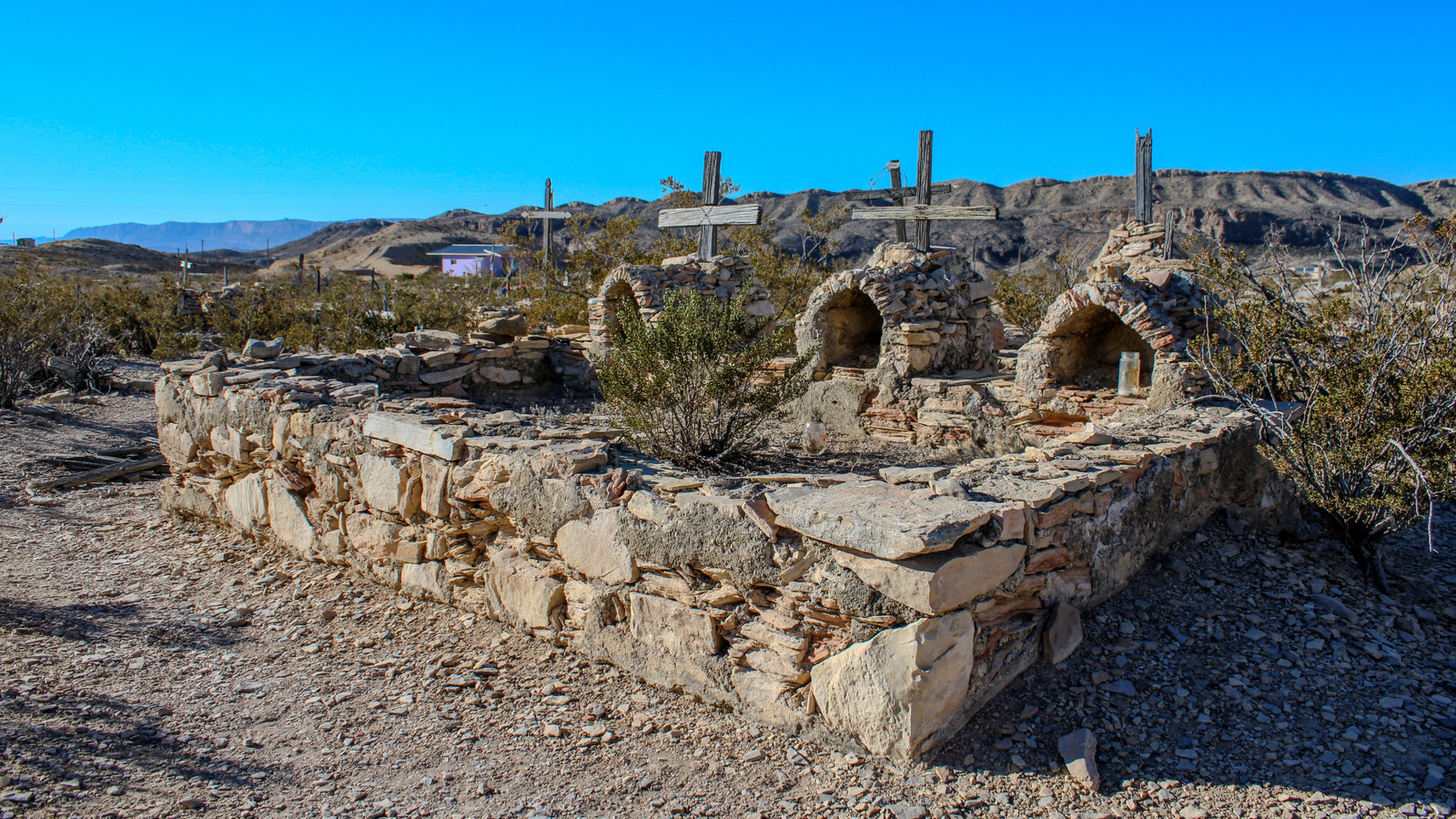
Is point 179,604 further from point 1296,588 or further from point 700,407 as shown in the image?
point 1296,588

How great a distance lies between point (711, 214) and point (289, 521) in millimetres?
7390

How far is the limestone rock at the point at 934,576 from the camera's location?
9.02ft

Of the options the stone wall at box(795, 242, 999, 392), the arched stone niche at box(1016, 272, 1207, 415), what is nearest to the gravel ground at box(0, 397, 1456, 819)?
the arched stone niche at box(1016, 272, 1207, 415)

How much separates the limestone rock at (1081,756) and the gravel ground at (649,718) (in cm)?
4

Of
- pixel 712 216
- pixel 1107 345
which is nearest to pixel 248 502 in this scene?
pixel 712 216

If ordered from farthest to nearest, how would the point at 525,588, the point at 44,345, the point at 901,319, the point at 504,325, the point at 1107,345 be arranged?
the point at 44,345 < the point at 504,325 < the point at 901,319 < the point at 1107,345 < the point at 525,588

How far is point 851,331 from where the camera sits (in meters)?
9.51

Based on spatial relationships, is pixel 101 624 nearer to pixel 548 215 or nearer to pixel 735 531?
pixel 735 531

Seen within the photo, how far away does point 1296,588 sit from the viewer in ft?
13.5

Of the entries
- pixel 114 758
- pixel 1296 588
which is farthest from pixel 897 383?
pixel 114 758

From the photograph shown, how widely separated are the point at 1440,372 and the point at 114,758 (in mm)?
5846

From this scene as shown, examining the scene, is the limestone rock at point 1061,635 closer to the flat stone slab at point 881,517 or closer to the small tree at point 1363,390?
the flat stone slab at point 881,517

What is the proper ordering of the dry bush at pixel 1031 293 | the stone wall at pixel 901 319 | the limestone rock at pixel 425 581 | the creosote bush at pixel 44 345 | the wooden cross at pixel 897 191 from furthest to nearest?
the dry bush at pixel 1031 293, the wooden cross at pixel 897 191, the creosote bush at pixel 44 345, the stone wall at pixel 901 319, the limestone rock at pixel 425 581

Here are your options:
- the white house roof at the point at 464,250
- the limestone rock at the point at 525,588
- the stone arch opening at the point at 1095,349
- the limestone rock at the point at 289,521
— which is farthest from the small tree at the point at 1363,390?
the white house roof at the point at 464,250
